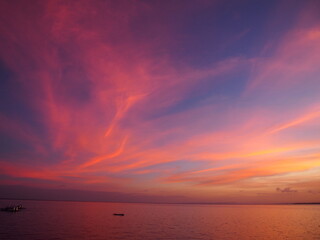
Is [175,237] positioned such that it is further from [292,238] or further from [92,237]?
[292,238]

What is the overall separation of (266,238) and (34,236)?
61.0m

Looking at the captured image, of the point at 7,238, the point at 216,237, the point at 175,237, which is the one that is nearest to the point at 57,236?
the point at 7,238

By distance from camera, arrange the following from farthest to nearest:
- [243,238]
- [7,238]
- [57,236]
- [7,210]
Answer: [7,210] < [243,238] < [57,236] < [7,238]

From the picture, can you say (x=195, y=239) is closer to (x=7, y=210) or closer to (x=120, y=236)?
(x=120, y=236)

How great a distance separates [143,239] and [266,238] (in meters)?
34.0

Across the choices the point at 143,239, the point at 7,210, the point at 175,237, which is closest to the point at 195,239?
the point at 175,237

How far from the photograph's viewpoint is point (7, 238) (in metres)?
57.8

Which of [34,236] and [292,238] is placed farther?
[292,238]

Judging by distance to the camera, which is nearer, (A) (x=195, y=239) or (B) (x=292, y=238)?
(A) (x=195, y=239)

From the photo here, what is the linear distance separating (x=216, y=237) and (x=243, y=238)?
718 centimetres

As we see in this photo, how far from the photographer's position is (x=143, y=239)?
199 feet

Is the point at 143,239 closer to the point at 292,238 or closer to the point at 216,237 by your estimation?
the point at 216,237

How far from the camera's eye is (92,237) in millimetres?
61844

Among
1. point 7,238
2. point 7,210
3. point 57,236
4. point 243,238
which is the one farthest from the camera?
point 7,210
